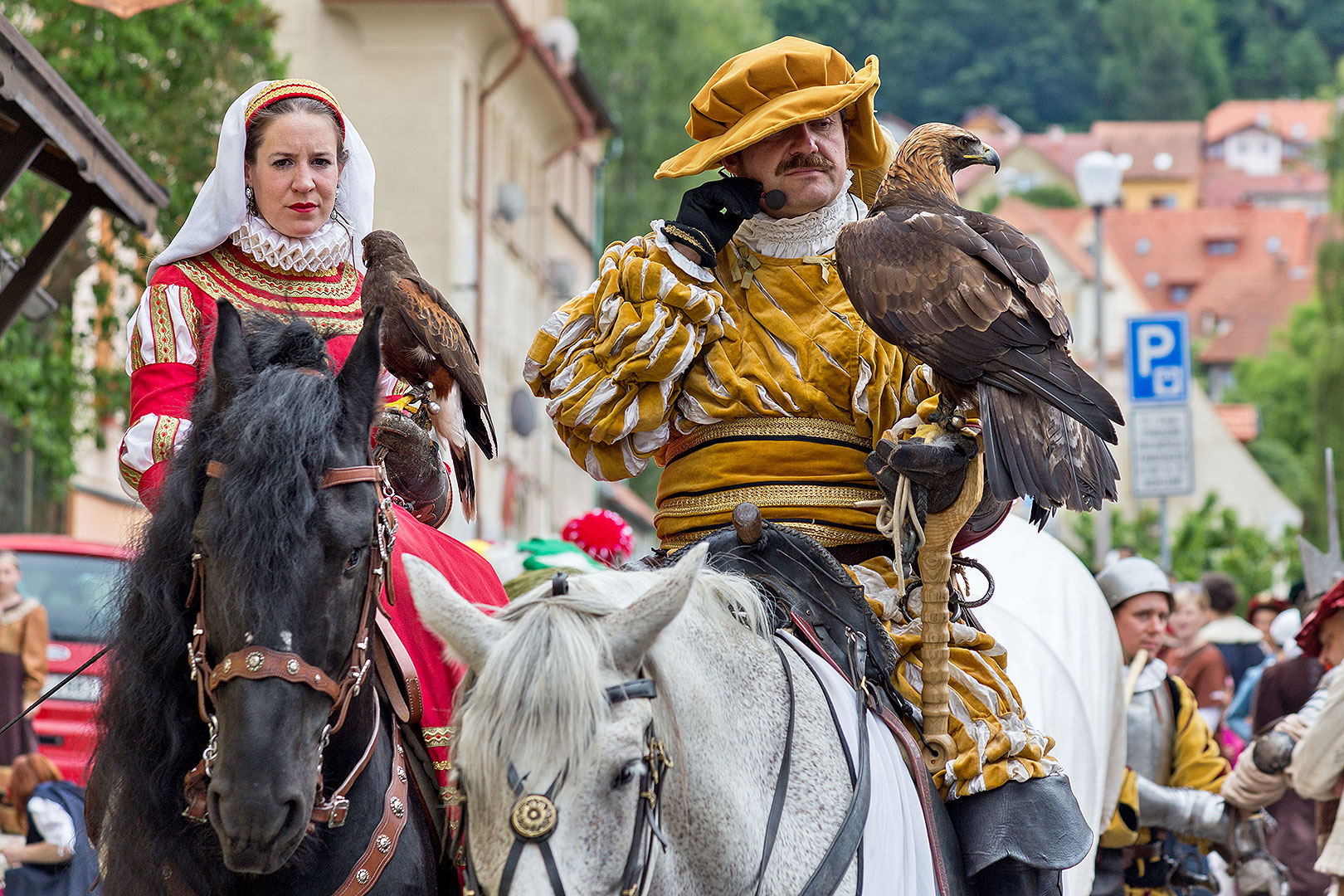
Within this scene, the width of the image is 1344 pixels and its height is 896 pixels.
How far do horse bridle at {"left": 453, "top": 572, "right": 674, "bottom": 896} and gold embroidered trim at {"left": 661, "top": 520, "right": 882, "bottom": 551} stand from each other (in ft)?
3.56

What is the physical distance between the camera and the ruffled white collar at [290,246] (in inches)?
178

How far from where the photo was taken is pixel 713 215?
14.8 ft

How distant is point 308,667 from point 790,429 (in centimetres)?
142

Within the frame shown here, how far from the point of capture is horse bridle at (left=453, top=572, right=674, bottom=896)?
309cm

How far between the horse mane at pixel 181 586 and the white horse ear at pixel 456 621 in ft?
0.92

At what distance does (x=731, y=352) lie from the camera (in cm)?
447

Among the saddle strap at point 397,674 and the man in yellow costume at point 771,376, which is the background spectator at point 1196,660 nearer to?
the man in yellow costume at point 771,376

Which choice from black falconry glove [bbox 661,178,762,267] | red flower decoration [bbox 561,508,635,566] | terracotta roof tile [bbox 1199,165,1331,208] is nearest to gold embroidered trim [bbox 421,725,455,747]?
black falconry glove [bbox 661,178,762,267]

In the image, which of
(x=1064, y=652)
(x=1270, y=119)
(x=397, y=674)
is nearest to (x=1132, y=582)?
(x=1064, y=652)

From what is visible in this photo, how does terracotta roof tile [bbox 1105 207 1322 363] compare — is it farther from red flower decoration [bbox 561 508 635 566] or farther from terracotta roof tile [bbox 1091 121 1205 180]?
red flower decoration [bbox 561 508 635 566]

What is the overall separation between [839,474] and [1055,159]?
127 m

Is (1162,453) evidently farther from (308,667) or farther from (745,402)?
(308,667)

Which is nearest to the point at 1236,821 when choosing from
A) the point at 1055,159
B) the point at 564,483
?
the point at 564,483

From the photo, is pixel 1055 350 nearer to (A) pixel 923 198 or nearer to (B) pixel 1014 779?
(A) pixel 923 198
